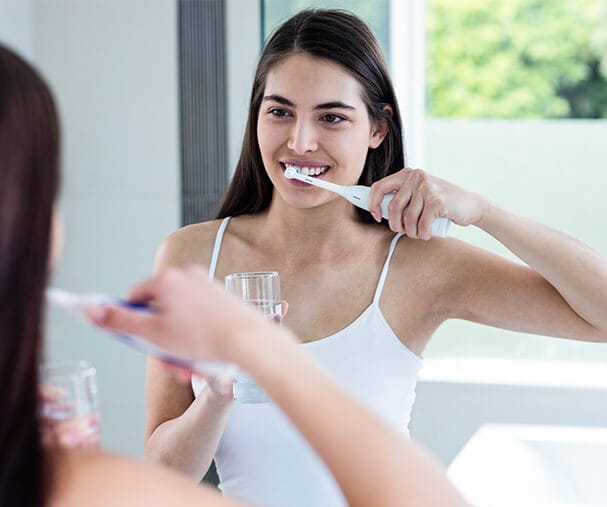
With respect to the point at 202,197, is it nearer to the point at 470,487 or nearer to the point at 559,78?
the point at 470,487

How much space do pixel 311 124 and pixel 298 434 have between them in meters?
0.52

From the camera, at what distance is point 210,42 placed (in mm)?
2971

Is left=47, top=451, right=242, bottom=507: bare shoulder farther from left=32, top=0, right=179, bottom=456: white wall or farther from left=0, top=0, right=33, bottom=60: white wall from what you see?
left=0, top=0, right=33, bottom=60: white wall

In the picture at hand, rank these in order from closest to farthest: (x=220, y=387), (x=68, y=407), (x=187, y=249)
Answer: (x=68, y=407) → (x=220, y=387) → (x=187, y=249)

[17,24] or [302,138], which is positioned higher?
[17,24]

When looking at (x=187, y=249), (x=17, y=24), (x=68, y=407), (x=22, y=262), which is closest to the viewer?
(x=22, y=262)

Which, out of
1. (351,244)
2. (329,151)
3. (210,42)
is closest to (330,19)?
(329,151)

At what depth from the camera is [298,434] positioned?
165 cm

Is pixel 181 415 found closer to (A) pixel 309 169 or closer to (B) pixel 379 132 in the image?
(A) pixel 309 169

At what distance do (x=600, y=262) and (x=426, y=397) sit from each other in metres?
1.24

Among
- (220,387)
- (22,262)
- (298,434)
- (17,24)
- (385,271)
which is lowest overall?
(298,434)

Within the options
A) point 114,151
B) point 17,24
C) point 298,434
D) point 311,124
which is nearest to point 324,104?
point 311,124

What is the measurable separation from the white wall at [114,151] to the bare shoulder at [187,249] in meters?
1.22

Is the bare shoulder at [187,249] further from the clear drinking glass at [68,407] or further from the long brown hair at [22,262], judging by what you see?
the long brown hair at [22,262]
